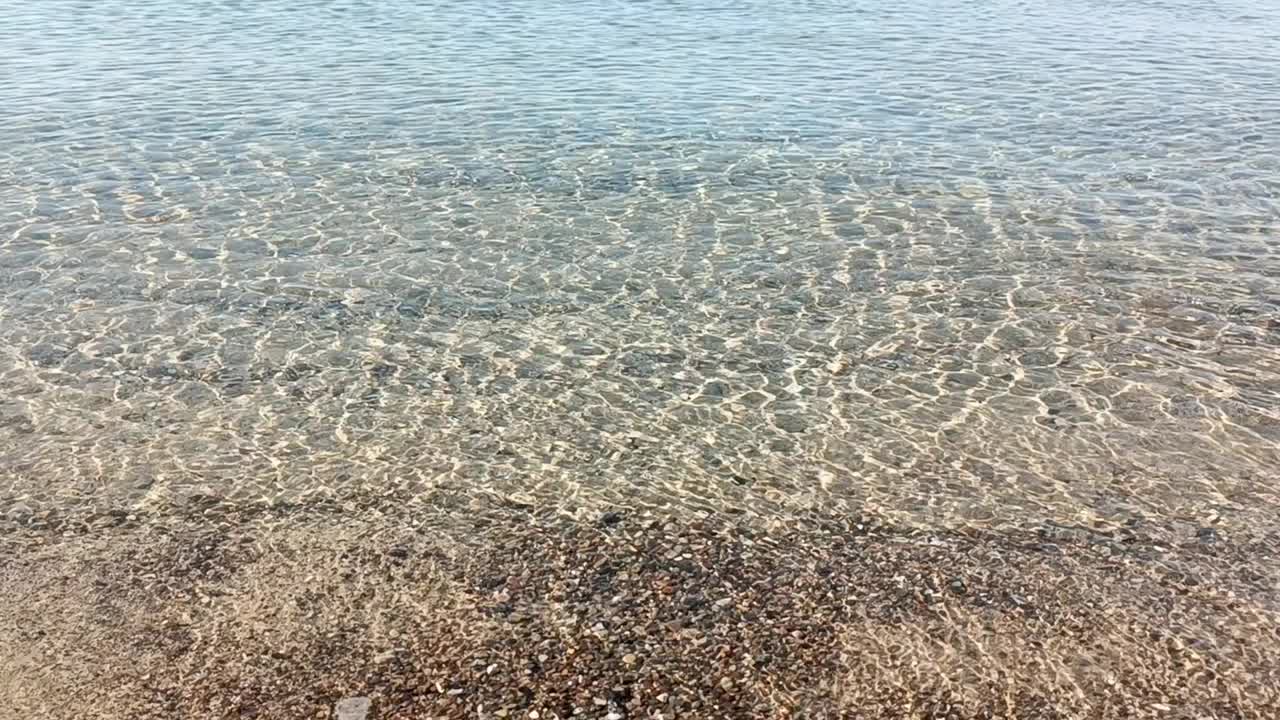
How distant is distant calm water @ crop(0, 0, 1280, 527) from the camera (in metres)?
6.41

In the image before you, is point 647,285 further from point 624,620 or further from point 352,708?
point 352,708

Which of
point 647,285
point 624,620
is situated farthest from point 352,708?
point 647,285

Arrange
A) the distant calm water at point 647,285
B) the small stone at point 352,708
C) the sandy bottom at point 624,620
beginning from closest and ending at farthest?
the small stone at point 352,708
the sandy bottom at point 624,620
the distant calm water at point 647,285

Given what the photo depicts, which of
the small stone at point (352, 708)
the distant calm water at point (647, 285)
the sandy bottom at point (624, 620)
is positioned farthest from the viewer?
the distant calm water at point (647, 285)

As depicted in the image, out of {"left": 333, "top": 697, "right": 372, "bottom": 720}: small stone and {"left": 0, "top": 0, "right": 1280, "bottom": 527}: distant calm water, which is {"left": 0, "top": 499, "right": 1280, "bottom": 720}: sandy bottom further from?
{"left": 0, "top": 0, "right": 1280, "bottom": 527}: distant calm water

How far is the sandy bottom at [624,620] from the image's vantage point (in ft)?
15.1

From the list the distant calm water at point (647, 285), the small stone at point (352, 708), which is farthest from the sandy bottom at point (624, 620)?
the distant calm water at point (647, 285)

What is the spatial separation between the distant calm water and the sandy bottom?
14.7 inches

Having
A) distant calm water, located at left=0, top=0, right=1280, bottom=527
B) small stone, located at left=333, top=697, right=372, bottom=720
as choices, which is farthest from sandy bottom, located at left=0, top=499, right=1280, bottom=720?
distant calm water, located at left=0, top=0, right=1280, bottom=527

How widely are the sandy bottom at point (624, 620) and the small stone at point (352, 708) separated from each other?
40 mm

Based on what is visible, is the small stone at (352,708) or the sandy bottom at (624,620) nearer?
the small stone at (352,708)

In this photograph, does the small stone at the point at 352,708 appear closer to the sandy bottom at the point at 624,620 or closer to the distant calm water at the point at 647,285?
the sandy bottom at the point at 624,620

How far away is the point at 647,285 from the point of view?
8.85 m

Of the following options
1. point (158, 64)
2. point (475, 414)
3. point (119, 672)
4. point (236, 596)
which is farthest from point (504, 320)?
point (158, 64)
